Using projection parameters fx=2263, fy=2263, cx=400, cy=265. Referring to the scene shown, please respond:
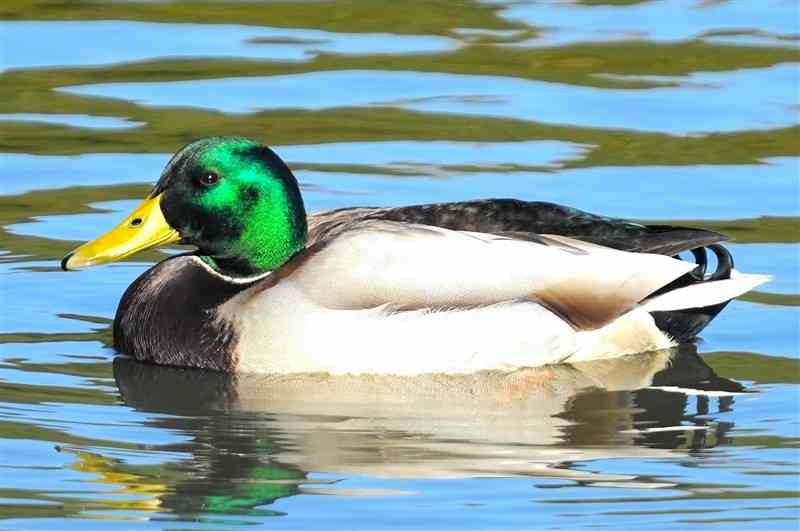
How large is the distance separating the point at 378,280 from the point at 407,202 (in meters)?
2.53

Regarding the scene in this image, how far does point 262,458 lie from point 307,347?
3.85 ft

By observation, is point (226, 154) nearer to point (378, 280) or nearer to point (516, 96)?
point (378, 280)

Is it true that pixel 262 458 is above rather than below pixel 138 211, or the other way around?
below

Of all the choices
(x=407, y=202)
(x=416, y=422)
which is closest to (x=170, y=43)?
(x=407, y=202)

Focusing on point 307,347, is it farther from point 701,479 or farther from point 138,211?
point 701,479

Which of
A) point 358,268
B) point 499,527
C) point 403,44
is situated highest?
point 403,44

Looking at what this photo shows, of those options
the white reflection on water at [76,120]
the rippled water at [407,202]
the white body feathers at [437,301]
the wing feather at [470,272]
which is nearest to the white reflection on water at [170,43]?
the rippled water at [407,202]

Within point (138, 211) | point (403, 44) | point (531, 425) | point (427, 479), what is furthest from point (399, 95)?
point (427, 479)

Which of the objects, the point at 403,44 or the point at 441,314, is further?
the point at 403,44

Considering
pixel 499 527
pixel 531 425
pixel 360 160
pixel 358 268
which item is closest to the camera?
pixel 499 527

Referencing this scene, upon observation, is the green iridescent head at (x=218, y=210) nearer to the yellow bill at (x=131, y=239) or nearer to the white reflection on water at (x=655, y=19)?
the yellow bill at (x=131, y=239)

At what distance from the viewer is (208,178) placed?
395 inches

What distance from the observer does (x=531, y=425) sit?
365 inches

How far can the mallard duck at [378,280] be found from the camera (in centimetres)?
988
